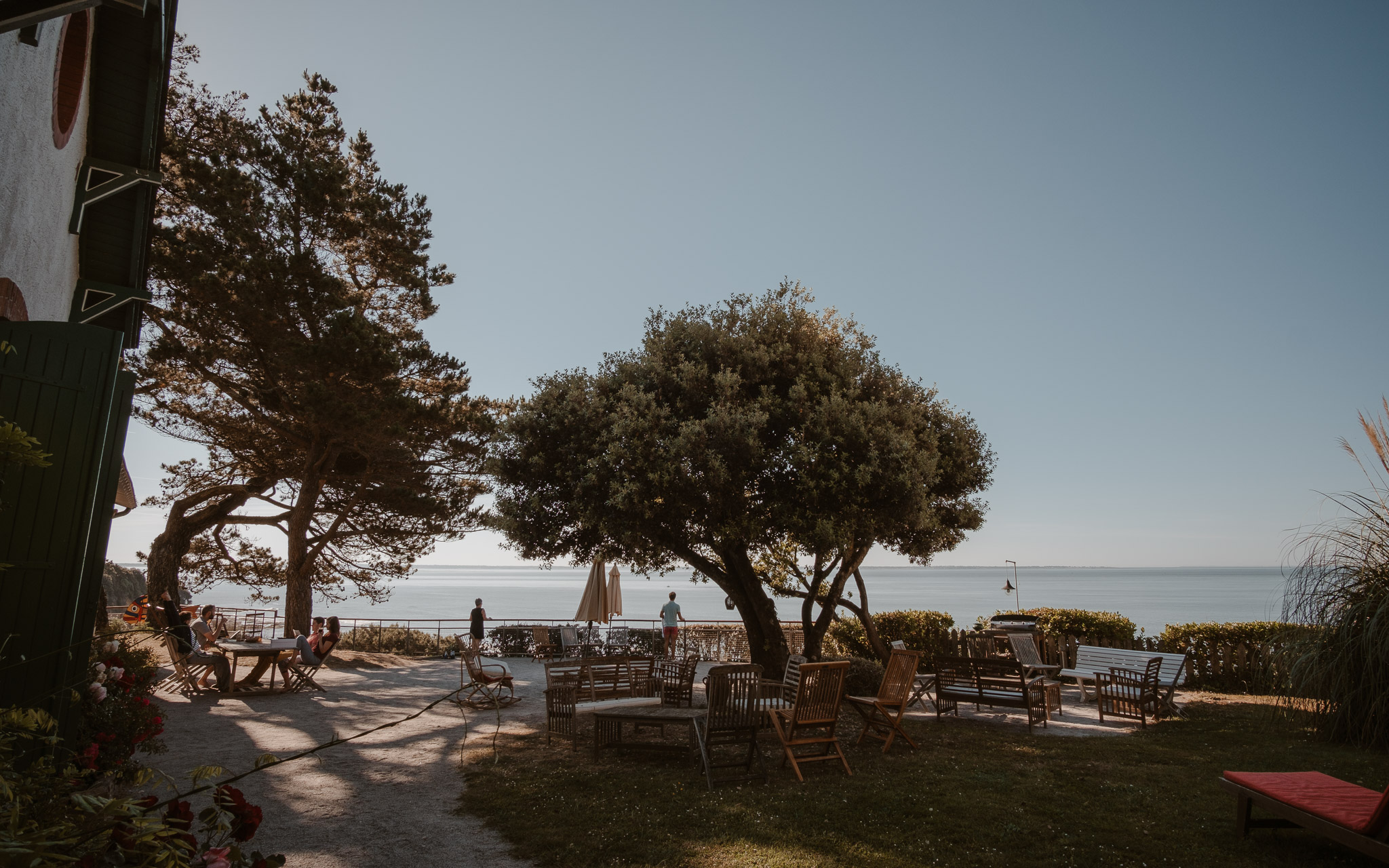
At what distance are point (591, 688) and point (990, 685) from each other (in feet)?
17.5

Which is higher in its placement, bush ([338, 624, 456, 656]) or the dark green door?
the dark green door

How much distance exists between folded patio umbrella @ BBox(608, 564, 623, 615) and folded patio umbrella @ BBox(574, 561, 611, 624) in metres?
0.27

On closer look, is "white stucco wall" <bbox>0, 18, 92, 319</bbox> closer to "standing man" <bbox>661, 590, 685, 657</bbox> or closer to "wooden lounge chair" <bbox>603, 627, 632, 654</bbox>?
"standing man" <bbox>661, 590, 685, 657</bbox>

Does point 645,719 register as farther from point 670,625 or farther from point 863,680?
point 670,625

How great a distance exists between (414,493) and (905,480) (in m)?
12.4

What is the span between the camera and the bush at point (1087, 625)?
1540 cm

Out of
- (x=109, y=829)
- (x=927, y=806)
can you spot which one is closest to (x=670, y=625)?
(x=927, y=806)

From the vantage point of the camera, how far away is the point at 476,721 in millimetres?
10625

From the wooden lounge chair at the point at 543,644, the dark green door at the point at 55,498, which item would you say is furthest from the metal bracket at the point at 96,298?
the wooden lounge chair at the point at 543,644

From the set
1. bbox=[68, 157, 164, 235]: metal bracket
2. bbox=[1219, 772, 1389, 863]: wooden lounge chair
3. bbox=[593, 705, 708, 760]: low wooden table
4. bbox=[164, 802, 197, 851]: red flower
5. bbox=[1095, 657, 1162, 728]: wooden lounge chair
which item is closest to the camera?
bbox=[164, 802, 197, 851]: red flower

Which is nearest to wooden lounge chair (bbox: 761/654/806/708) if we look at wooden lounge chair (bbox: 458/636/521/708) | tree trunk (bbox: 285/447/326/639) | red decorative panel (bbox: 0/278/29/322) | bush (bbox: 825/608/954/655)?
wooden lounge chair (bbox: 458/636/521/708)

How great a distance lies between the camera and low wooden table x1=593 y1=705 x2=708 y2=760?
7.71 meters

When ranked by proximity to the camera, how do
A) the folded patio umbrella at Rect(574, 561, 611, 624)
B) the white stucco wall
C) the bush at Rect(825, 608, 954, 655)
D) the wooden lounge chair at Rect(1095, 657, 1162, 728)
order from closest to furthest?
1. the white stucco wall
2. the wooden lounge chair at Rect(1095, 657, 1162, 728)
3. the bush at Rect(825, 608, 954, 655)
4. the folded patio umbrella at Rect(574, 561, 611, 624)

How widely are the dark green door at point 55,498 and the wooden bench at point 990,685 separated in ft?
30.7
